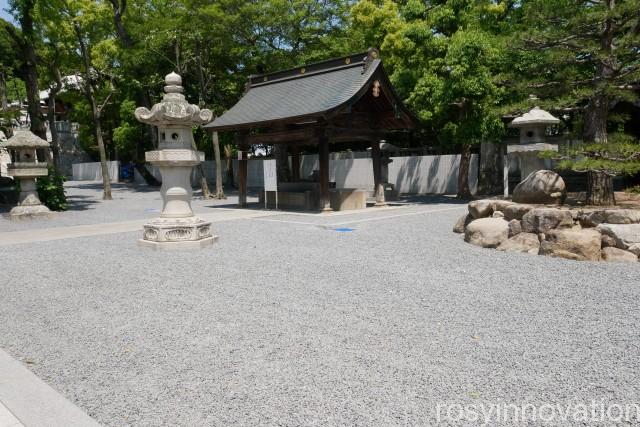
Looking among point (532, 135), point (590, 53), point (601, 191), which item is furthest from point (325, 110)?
point (601, 191)

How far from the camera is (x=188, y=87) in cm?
2459

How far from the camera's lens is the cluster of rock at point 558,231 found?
260 inches

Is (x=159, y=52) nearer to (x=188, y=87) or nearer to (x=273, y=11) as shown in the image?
(x=188, y=87)

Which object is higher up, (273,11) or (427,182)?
(273,11)

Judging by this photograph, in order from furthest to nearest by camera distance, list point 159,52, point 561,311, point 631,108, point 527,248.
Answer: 1. point 159,52
2. point 631,108
3. point 527,248
4. point 561,311

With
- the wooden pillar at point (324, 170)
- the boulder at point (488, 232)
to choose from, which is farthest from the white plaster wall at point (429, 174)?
the boulder at point (488, 232)

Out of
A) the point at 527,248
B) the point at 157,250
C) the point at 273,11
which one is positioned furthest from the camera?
the point at 273,11

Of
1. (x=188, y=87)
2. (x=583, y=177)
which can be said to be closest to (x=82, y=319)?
(x=583, y=177)

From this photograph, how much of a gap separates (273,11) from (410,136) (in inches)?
390

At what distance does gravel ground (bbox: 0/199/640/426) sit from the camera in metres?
2.89

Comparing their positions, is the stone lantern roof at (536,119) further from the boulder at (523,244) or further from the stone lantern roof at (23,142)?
the stone lantern roof at (23,142)

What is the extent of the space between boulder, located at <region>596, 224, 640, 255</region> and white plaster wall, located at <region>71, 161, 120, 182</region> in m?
36.2

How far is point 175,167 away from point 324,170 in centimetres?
590

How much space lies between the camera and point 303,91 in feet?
49.2
